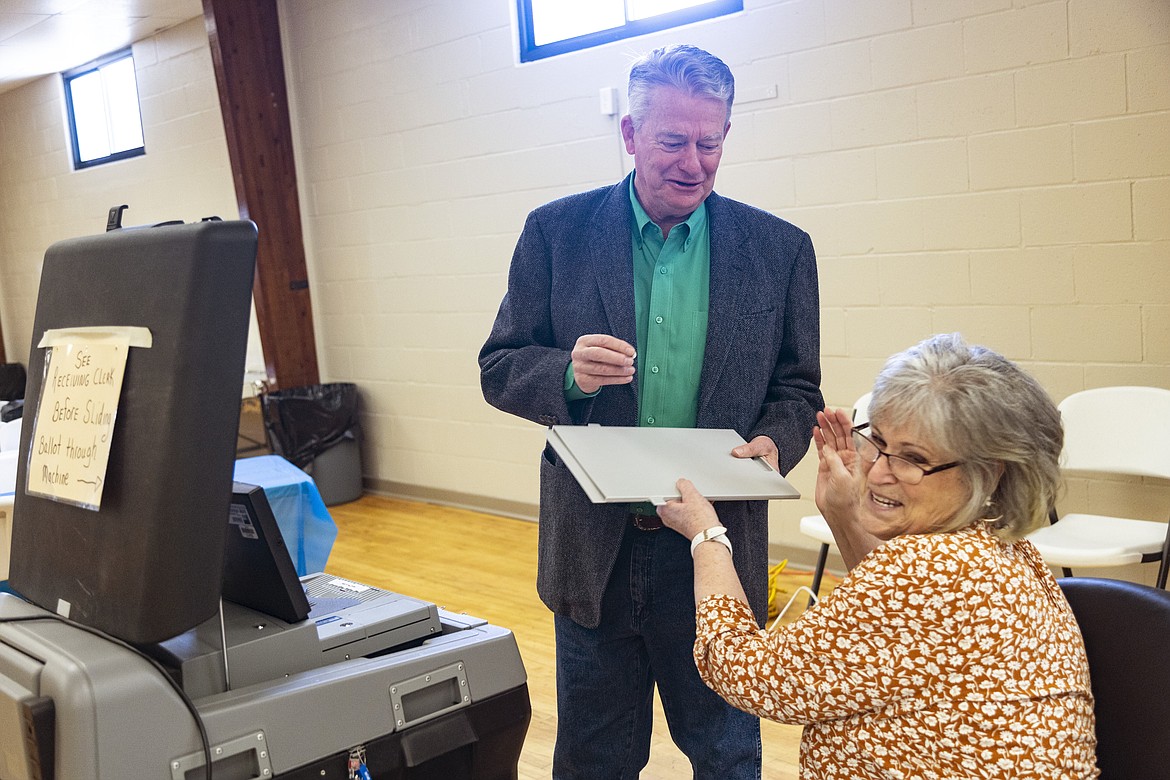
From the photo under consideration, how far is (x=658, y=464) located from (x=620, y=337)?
0.78ft

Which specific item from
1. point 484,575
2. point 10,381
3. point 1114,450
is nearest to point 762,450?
point 1114,450

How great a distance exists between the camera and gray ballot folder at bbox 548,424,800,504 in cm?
126

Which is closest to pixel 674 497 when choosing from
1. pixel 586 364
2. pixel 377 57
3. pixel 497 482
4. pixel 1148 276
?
pixel 586 364

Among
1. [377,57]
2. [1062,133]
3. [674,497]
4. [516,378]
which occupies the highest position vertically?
[377,57]

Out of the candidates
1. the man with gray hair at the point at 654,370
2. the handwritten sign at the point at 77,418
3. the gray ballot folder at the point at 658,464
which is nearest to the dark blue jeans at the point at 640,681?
the man with gray hair at the point at 654,370

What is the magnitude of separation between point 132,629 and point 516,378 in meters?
0.68

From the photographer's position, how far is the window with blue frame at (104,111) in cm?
711

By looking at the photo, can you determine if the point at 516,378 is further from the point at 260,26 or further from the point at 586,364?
the point at 260,26

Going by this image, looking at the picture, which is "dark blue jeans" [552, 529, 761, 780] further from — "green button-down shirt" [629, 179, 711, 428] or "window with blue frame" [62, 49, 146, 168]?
"window with blue frame" [62, 49, 146, 168]

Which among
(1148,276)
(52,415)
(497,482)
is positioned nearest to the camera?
(52,415)

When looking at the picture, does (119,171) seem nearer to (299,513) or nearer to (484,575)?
(484,575)

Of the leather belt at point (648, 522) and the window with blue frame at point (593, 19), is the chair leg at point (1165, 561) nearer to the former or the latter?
the leather belt at point (648, 522)

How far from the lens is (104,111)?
745cm

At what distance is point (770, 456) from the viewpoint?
1463mm
